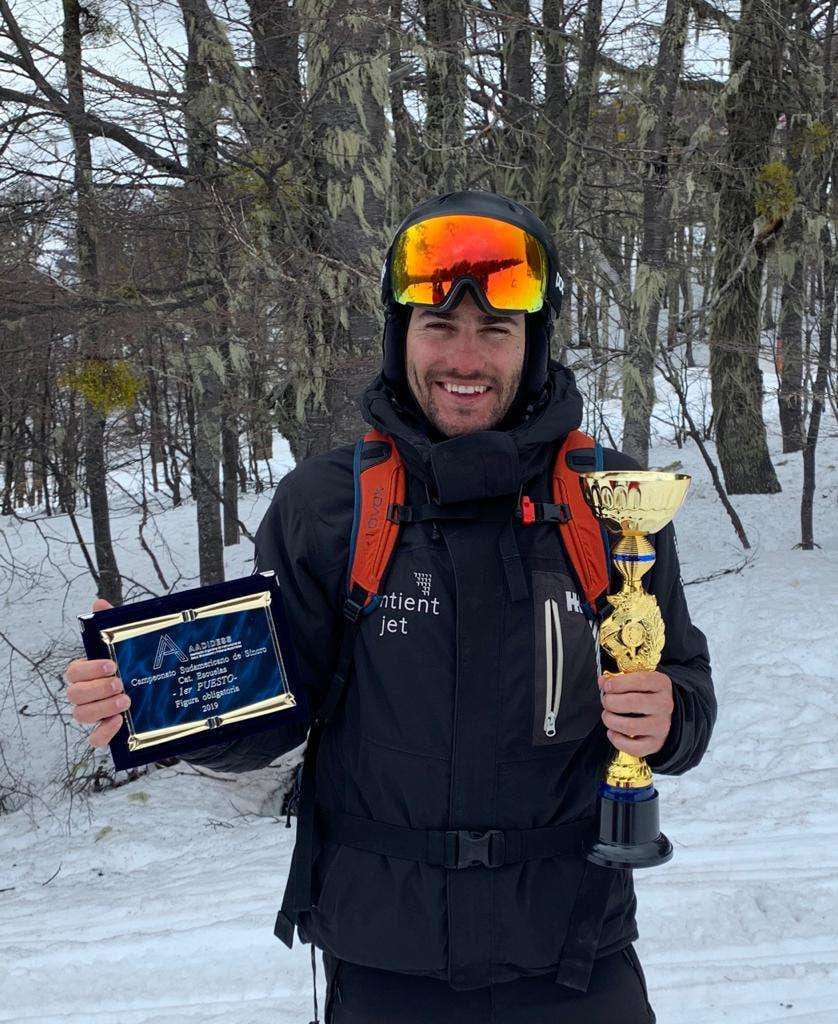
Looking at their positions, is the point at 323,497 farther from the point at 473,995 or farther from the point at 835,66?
the point at 835,66

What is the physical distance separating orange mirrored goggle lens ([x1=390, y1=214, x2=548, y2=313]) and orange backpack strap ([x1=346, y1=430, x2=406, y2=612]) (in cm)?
39

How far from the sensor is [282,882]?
A: 4.61 meters

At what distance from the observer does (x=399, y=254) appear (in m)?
2.00

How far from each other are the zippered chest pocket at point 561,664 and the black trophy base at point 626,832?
5.6 inches

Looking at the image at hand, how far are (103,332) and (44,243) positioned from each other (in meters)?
0.79

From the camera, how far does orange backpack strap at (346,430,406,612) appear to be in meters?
1.74

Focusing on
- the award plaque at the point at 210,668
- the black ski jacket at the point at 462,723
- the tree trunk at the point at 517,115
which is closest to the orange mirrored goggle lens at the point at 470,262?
the black ski jacket at the point at 462,723

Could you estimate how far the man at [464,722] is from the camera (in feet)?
5.45

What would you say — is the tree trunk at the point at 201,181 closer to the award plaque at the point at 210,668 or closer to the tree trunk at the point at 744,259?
the award plaque at the point at 210,668

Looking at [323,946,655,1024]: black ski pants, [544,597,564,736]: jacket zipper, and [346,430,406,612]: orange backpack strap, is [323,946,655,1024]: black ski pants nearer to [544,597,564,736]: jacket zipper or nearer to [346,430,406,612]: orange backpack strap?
[544,597,564,736]: jacket zipper

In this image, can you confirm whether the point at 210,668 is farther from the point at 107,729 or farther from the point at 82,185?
the point at 82,185

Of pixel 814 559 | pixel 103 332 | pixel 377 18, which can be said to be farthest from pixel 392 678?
pixel 814 559

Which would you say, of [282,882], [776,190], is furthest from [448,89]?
[282,882]

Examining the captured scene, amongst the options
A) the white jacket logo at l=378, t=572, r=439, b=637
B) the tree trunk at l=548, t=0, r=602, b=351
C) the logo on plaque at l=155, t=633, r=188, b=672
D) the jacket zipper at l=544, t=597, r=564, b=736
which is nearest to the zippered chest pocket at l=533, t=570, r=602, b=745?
the jacket zipper at l=544, t=597, r=564, b=736
